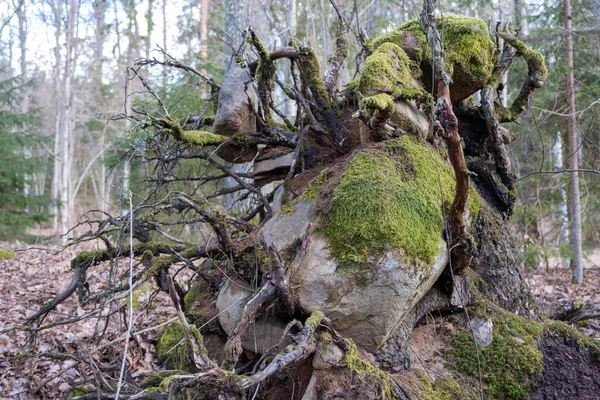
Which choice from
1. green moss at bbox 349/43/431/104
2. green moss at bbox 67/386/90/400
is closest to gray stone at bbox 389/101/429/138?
green moss at bbox 349/43/431/104

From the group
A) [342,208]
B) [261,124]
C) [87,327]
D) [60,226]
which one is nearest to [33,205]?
[60,226]

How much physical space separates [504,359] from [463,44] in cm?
283

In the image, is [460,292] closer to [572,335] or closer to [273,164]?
[572,335]

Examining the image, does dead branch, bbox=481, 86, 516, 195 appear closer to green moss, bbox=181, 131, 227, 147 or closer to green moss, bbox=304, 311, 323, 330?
green moss, bbox=181, 131, 227, 147

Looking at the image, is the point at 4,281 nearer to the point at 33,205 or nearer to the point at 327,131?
the point at 327,131

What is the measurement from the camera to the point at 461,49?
4.30m

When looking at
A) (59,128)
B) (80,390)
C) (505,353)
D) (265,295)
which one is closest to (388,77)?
(265,295)

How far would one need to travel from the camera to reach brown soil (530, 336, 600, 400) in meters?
3.61

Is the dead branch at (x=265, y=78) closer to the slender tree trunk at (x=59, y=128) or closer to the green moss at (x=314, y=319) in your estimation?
the green moss at (x=314, y=319)

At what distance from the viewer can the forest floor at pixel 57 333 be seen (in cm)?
397

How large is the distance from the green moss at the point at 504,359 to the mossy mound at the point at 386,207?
970mm

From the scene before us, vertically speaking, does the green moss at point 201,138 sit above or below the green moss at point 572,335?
above

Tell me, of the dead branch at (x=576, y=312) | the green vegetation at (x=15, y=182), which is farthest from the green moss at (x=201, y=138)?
the green vegetation at (x=15, y=182)

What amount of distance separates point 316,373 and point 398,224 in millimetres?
1163
